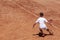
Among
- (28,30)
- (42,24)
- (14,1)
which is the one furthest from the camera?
(14,1)

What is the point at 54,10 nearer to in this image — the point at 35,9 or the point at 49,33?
the point at 35,9

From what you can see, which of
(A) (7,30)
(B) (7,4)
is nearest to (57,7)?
(B) (7,4)

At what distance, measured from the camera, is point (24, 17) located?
725 inches

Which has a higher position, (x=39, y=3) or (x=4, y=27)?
(x=39, y=3)

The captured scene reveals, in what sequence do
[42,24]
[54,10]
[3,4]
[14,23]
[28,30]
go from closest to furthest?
[42,24], [28,30], [14,23], [54,10], [3,4]

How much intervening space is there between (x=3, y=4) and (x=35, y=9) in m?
3.60

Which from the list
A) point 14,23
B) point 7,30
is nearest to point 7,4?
point 14,23

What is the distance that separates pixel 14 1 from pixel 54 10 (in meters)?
5.42

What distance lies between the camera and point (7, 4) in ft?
76.5

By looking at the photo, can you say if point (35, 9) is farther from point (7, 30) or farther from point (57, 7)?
point (7, 30)

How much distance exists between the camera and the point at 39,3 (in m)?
23.7

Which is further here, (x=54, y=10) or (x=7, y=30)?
(x=54, y=10)

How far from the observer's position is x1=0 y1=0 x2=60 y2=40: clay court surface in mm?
13898

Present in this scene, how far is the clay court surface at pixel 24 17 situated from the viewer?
45.6 feet
